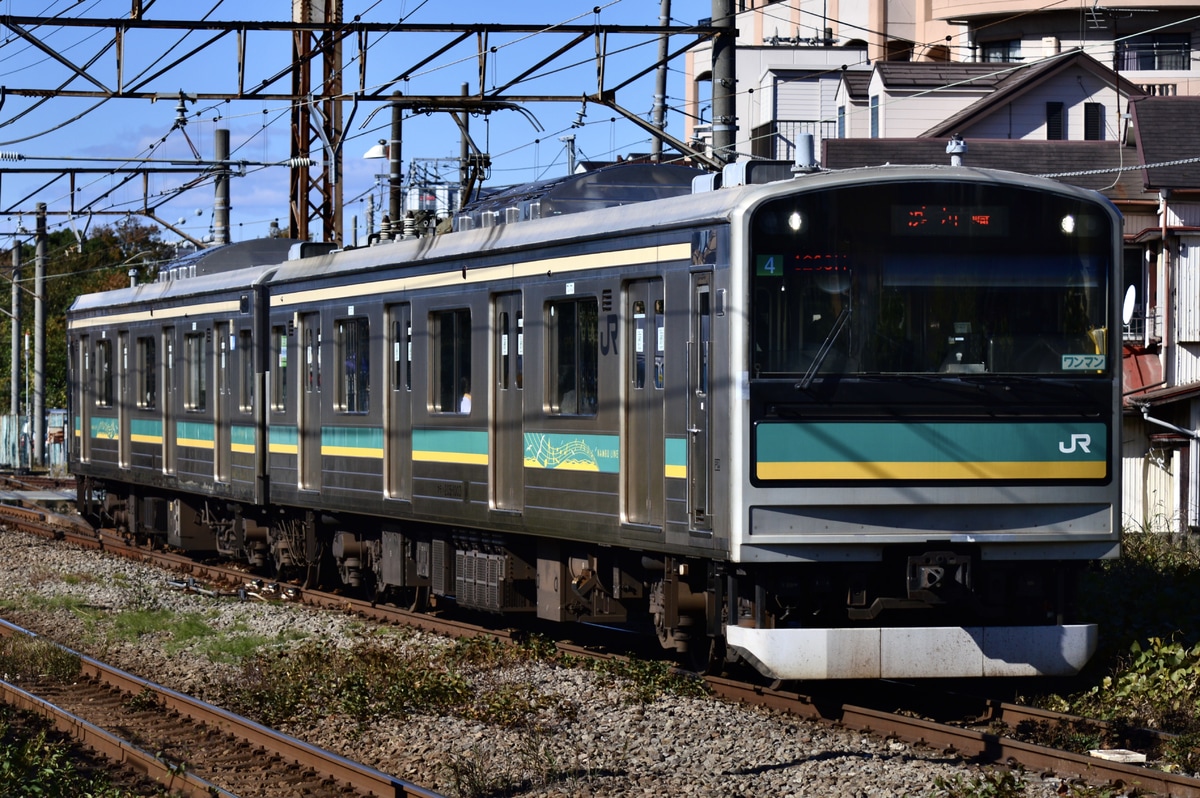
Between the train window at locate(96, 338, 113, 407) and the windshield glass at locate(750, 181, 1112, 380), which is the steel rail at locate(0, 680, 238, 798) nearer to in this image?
the windshield glass at locate(750, 181, 1112, 380)

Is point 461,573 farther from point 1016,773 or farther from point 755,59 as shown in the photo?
point 755,59

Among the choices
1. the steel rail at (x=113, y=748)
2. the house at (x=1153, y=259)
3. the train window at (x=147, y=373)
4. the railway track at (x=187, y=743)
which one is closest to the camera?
the steel rail at (x=113, y=748)

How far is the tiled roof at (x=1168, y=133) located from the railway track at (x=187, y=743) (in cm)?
1952

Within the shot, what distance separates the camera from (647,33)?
17156mm

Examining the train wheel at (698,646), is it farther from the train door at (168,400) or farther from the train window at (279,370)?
the train door at (168,400)

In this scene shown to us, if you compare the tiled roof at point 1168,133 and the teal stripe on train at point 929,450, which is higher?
the tiled roof at point 1168,133

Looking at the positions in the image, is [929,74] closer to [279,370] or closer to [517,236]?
[279,370]

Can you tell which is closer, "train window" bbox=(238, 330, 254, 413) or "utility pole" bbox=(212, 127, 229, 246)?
"train window" bbox=(238, 330, 254, 413)

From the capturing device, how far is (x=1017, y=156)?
2931cm

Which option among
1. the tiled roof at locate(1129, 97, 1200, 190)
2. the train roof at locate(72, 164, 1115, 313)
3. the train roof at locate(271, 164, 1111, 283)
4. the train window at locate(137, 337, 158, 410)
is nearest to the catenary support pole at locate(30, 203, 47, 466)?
the train window at locate(137, 337, 158, 410)

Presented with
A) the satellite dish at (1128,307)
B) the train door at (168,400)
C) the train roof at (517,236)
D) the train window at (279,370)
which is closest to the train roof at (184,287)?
the train roof at (517,236)

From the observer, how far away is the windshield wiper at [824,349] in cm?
928

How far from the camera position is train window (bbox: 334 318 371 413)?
1448cm

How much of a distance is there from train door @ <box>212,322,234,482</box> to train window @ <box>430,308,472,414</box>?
5168mm
